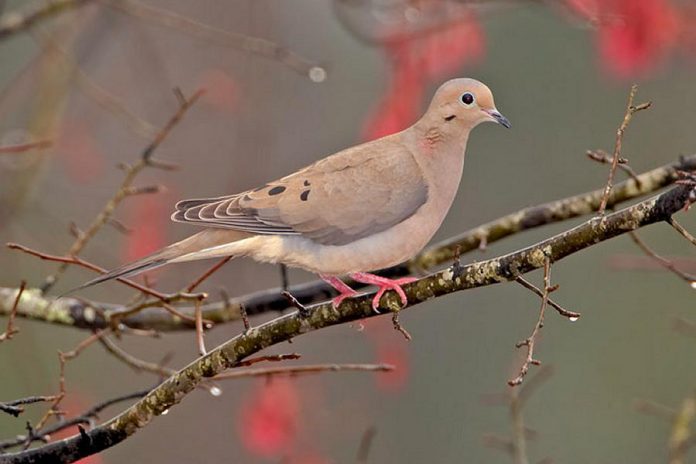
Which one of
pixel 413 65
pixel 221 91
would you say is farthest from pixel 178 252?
pixel 221 91

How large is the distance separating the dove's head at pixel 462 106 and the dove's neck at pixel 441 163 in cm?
3

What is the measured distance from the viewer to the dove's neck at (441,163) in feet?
9.86

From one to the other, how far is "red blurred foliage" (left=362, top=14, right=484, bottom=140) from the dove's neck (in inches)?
46.5

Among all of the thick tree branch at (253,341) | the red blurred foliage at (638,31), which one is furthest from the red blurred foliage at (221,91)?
the thick tree branch at (253,341)

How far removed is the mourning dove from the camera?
2.92m

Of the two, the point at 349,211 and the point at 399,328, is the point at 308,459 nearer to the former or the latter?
the point at 349,211

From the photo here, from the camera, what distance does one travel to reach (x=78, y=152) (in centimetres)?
620

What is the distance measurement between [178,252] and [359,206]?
536 millimetres

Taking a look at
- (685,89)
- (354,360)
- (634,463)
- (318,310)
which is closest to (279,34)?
(354,360)

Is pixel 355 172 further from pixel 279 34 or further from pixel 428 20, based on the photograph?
pixel 279 34

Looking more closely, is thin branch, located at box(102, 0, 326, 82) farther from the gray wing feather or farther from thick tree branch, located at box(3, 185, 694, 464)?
thick tree branch, located at box(3, 185, 694, 464)

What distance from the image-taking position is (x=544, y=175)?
8273 mm

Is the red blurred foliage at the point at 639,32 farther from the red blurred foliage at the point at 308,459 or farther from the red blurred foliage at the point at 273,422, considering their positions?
the red blurred foliage at the point at 308,459

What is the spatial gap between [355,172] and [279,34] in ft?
13.4
